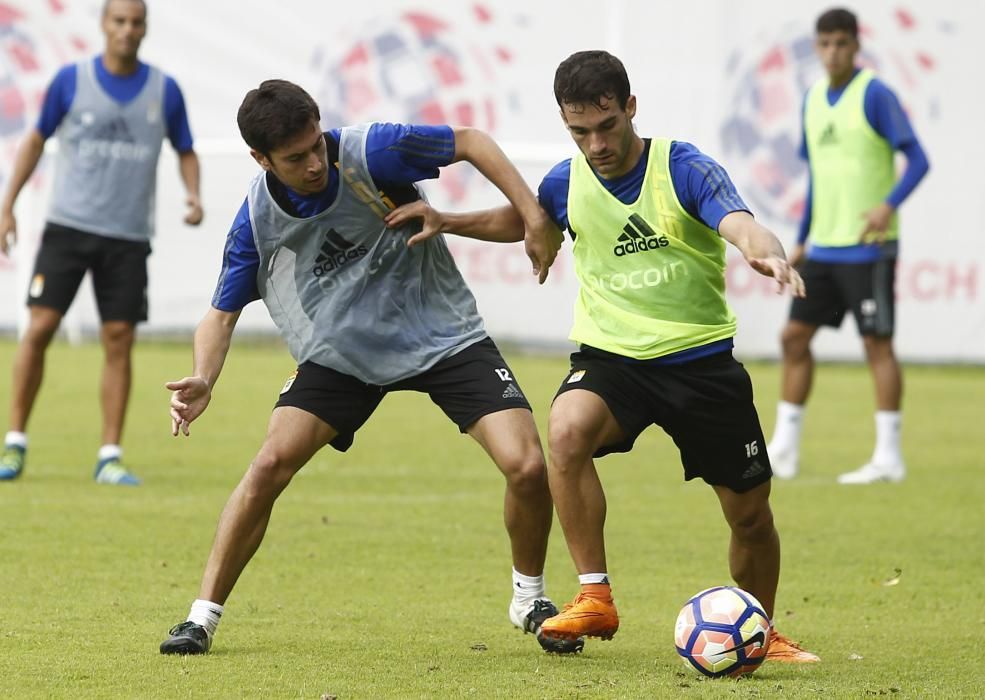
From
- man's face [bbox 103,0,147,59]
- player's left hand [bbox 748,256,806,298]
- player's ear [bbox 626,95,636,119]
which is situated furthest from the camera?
man's face [bbox 103,0,147,59]

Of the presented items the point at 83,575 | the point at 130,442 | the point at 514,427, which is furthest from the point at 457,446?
the point at 514,427

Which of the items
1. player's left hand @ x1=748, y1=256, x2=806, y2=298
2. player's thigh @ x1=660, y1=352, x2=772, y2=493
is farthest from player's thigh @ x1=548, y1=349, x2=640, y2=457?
player's left hand @ x1=748, y1=256, x2=806, y2=298

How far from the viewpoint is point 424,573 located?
7531 mm

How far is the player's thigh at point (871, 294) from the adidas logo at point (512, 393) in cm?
500

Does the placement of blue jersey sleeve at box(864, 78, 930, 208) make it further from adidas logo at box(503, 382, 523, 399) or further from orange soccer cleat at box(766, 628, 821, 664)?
orange soccer cleat at box(766, 628, 821, 664)

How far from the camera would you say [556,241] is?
19.8 ft

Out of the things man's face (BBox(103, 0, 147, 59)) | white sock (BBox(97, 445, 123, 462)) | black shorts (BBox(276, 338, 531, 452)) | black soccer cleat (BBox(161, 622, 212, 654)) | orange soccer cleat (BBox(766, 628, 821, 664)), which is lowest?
white sock (BBox(97, 445, 123, 462))

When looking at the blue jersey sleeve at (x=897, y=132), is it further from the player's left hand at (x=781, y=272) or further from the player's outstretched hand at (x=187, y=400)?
the player's outstretched hand at (x=187, y=400)

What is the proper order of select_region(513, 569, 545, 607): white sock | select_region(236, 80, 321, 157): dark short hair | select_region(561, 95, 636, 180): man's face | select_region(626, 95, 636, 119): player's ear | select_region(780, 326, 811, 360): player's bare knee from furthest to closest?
select_region(780, 326, 811, 360): player's bare knee
select_region(513, 569, 545, 607): white sock
select_region(626, 95, 636, 119): player's ear
select_region(561, 95, 636, 180): man's face
select_region(236, 80, 321, 157): dark short hair

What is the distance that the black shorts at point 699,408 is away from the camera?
19.1 ft

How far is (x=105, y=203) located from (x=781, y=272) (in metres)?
5.95

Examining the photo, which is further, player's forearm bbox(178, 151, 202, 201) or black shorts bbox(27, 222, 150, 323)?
player's forearm bbox(178, 151, 202, 201)

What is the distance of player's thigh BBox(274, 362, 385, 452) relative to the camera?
605 cm

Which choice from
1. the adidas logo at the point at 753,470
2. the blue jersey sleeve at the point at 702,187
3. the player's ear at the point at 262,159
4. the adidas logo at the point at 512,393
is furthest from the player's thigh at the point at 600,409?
the player's ear at the point at 262,159
